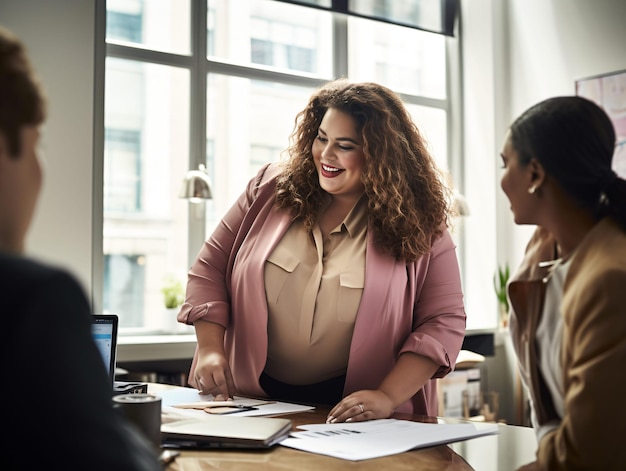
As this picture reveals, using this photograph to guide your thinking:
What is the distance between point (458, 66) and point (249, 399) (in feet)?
17.8

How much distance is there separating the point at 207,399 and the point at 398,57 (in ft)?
17.3

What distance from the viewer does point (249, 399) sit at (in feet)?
6.05

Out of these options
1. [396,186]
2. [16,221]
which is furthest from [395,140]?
[16,221]

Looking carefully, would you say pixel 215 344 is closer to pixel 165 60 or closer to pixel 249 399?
pixel 249 399

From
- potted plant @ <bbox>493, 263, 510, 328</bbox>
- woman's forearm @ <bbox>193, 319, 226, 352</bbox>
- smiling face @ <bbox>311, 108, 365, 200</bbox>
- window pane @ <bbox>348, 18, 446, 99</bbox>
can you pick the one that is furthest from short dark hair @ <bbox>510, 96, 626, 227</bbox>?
window pane @ <bbox>348, 18, 446, 99</bbox>

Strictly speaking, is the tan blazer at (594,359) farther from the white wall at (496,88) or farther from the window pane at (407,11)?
the window pane at (407,11)

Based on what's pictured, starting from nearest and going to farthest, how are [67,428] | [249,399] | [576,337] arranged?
1. [67,428]
2. [576,337]
3. [249,399]

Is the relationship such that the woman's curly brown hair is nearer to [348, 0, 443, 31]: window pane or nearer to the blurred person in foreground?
the blurred person in foreground

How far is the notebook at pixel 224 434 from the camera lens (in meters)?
1.29

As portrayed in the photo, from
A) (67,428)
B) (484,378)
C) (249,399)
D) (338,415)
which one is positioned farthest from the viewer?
(484,378)

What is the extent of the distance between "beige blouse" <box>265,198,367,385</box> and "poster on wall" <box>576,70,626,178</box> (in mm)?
3806

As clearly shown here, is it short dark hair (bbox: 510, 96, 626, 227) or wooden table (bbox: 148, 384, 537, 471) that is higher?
short dark hair (bbox: 510, 96, 626, 227)

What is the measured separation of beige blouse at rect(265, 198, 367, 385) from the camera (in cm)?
185

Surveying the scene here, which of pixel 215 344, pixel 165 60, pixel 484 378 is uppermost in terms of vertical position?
pixel 165 60
